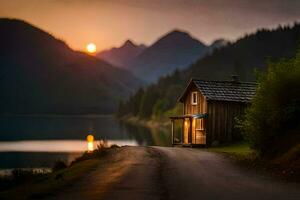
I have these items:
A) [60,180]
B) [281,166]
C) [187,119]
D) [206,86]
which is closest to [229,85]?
[206,86]

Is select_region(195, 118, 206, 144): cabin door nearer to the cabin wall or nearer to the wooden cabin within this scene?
the wooden cabin

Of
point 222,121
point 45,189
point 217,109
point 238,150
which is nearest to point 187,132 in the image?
point 222,121

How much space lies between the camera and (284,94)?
3041 cm

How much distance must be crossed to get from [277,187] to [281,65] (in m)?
12.2

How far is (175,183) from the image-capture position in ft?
69.2

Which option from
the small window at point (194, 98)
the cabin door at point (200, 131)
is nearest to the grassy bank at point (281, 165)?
the cabin door at point (200, 131)

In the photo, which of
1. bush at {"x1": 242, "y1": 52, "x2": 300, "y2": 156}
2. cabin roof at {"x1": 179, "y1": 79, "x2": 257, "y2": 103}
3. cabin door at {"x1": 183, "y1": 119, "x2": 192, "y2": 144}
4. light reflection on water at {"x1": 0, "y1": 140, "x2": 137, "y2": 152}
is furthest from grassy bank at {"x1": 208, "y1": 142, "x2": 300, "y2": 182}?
light reflection on water at {"x1": 0, "y1": 140, "x2": 137, "y2": 152}

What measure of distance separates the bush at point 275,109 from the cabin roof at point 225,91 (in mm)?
24552

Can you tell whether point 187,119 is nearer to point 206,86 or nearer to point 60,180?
point 206,86

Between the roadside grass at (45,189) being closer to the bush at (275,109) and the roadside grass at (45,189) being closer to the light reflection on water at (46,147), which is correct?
the bush at (275,109)

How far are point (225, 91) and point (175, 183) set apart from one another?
3709 cm

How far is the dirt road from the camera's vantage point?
18.3m

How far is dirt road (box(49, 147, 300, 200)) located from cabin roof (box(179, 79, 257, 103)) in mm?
27355

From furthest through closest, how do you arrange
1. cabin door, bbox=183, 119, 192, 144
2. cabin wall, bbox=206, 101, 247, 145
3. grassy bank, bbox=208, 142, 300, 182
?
cabin door, bbox=183, 119, 192, 144
cabin wall, bbox=206, 101, 247, 145
grassy bank, bbox=208, 142, 300, 182
